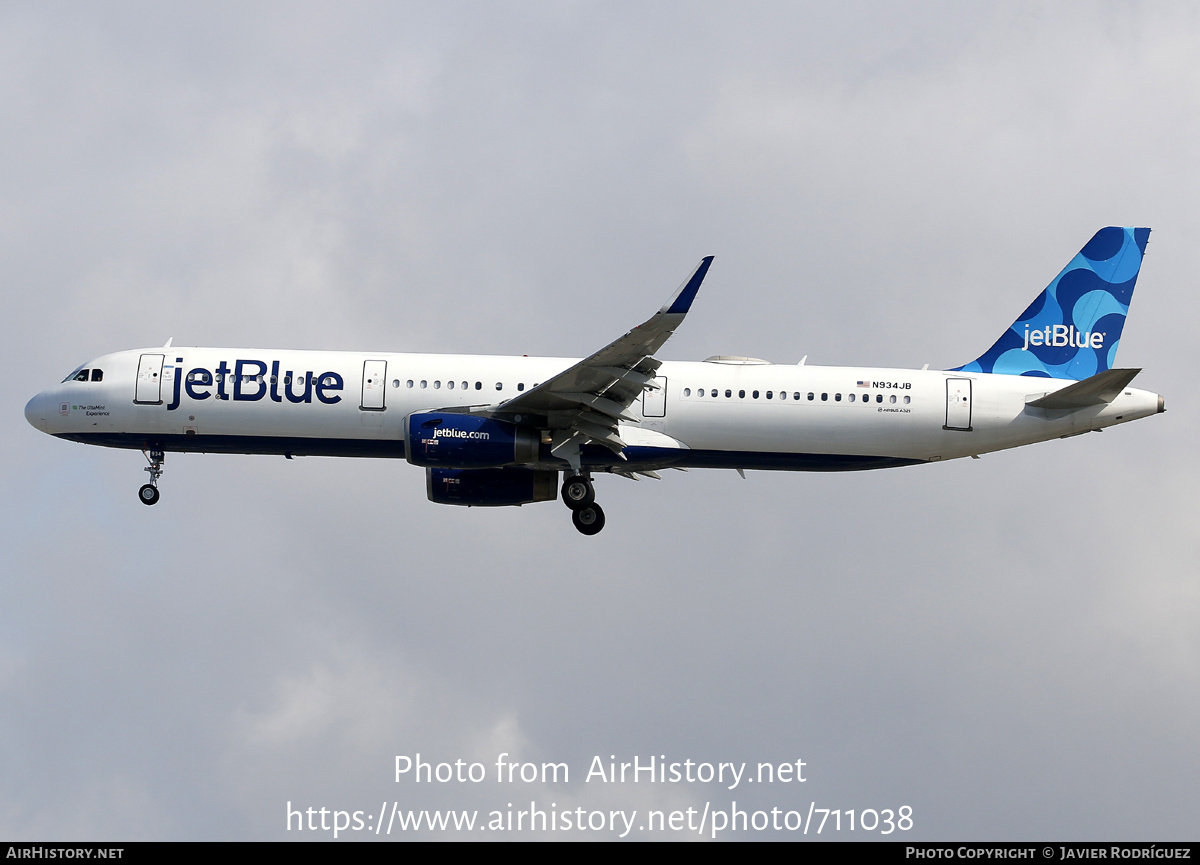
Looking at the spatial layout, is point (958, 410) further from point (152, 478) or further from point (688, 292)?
point (152, 478)

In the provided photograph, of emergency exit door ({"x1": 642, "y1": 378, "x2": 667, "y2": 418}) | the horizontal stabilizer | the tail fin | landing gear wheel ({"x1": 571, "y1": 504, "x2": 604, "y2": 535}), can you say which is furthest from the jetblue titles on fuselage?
the horizontal stabilizer

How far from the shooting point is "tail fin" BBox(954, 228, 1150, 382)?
44188 mm

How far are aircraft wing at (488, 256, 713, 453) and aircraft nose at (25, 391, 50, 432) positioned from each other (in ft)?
44.1

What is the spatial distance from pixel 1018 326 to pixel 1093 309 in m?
2.51

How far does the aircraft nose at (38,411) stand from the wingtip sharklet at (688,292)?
19412mm

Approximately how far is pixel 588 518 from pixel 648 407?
3893 millimetres

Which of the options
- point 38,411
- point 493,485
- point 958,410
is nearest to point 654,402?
point 493,485

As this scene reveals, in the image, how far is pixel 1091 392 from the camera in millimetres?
40781

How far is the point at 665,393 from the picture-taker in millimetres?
41344

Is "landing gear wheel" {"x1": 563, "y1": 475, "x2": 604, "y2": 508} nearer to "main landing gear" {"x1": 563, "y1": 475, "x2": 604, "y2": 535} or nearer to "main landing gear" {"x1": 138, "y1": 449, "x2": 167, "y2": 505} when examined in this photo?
"main landing gear" {"x1": 563, "y1": 475, "x2": 604, "y2": 535}

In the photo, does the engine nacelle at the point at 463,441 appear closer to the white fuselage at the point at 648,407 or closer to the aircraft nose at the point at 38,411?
the white fuselage at the point at 648,407
